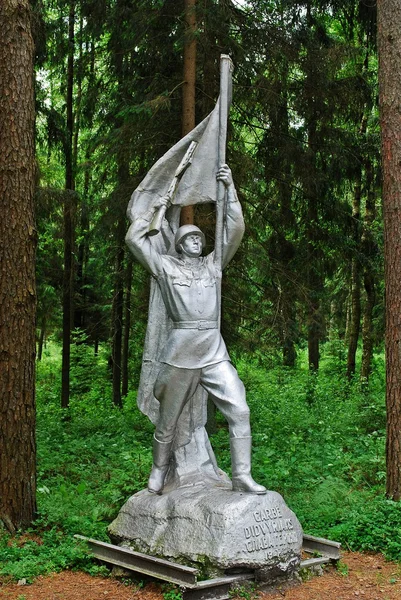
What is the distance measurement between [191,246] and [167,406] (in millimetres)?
1441

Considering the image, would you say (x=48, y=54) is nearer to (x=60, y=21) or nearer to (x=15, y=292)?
(x=60, y=21)

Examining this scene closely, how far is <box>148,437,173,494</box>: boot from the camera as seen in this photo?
688 cm

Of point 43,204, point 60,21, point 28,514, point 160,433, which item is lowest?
point 28,514

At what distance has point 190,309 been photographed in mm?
6699

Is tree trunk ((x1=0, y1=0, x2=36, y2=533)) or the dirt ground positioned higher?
tree trunk ((x1=0, y1=0, x2=36, y2=533))

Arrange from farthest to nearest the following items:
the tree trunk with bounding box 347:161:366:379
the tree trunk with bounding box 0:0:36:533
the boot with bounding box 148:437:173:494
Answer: the tree trunk with bounding box 347:161:366:379
the tree trunk with bounding box 0:0:36:533
the boot with bounding box 148:437:173:494

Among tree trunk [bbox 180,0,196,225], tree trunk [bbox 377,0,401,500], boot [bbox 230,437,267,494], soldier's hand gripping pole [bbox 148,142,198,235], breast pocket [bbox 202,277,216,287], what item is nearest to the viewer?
boot [bbox 230,437,267,494]

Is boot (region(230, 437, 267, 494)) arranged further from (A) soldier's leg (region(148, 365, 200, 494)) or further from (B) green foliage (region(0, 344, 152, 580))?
(B) green foliage (region(0, 344, 152, 580))

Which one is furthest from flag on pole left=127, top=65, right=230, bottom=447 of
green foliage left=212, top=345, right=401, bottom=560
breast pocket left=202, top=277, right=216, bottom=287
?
green foliage left=212, top=345, right=401, bottom=560

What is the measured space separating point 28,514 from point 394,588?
363cm

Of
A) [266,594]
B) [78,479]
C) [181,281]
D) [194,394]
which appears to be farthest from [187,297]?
[78,479]

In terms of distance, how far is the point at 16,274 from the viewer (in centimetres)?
762

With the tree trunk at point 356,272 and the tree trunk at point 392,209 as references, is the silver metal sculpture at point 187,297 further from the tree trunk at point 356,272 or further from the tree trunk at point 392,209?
the tree trunk at point 356,272

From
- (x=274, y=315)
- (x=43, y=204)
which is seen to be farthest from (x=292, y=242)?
(x=43, y=204)
